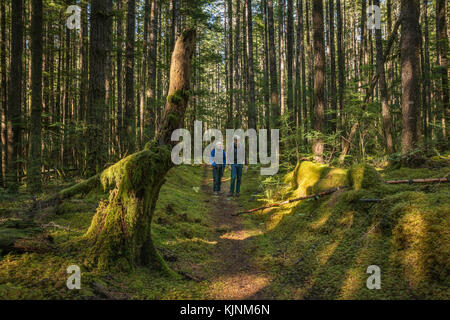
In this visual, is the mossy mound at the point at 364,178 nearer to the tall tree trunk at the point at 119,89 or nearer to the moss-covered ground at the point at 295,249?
the moss-covered ground at the point at 295,249

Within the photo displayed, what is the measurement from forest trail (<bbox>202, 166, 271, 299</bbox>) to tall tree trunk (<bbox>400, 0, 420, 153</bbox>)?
524cm

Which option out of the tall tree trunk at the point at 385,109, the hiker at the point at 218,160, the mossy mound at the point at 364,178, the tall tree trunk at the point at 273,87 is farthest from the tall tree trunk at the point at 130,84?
the tall tree trunk at the point at 385,109

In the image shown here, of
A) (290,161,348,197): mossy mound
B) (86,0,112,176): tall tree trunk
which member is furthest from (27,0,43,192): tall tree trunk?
(290,161,348,197): mossy mound

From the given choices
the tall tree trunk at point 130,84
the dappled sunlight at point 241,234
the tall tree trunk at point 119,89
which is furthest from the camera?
the tall tree trunk at point 130,84

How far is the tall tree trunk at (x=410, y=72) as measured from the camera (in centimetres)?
699

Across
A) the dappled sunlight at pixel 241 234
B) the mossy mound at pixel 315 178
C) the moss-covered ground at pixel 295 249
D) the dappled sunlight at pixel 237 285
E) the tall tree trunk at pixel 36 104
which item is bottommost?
the dappled sunlight at pixel 241 234

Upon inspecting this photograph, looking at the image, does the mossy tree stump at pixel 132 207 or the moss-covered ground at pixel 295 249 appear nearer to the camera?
the moss-covered ground at pixel 295 249

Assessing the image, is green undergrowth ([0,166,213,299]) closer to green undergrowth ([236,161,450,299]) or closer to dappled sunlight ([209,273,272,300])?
dappled sunlight ([209,273,272,300])

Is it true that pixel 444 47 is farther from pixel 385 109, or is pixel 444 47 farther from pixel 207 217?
pixel 207 217

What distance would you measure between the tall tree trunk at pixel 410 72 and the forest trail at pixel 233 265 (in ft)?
17.2

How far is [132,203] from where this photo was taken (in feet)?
11.4

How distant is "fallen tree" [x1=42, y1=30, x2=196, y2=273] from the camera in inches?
132

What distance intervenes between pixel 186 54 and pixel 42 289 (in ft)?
11.6
